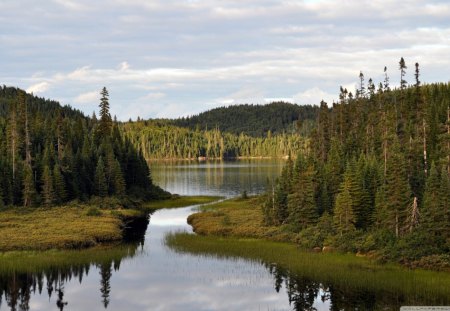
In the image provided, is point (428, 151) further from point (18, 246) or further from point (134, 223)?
point (18, 246)

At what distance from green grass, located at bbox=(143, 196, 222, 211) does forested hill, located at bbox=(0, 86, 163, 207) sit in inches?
182

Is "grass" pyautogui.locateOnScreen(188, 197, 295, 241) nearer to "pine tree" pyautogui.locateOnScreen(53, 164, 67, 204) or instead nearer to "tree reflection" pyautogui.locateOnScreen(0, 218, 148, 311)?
"tree reflection" pyautogui.locateOnScreen(0, 218, 148, 311)

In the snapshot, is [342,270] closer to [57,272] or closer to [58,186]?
[57,272]

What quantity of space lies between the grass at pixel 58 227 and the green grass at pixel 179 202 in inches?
626

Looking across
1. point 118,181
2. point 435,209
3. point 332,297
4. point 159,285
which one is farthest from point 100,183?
point 332,297

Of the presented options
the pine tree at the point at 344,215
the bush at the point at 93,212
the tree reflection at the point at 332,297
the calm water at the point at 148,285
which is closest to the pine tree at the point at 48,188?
the bush at the point at 93,212

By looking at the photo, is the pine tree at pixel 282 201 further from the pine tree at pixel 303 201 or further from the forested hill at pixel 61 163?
the forested hill at pixel 61 163

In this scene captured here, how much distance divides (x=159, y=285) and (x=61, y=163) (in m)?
65.0

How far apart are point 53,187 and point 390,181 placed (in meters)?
63.5

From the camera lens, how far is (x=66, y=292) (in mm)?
45375

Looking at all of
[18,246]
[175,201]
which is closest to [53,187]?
[175,201]

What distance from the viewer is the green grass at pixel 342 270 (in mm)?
42656

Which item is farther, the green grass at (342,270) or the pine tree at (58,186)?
the pine tree at (58,186)

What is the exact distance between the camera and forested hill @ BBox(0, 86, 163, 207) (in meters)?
96.1
